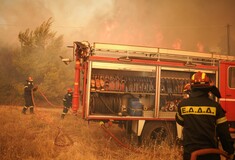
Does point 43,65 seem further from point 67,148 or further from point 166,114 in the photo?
point 166,114

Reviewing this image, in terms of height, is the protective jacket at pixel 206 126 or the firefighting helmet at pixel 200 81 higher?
the firefighting helmet at pixel 200 81

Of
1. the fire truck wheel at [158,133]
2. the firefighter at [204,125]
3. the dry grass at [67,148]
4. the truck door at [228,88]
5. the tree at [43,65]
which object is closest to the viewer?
the firefighter at [204,125]

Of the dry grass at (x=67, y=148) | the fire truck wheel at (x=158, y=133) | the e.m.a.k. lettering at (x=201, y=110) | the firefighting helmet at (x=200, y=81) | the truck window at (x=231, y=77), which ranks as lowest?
the dry grass at (x=67, y=148)

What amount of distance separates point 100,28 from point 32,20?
32.8 ft

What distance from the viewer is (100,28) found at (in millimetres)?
32625

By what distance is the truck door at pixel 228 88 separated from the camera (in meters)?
6.25

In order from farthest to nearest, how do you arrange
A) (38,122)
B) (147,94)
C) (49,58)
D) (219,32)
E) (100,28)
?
1. (219,32)
2. (100,28)
3. (49,58)
4. (38,122)
5. (147,94)

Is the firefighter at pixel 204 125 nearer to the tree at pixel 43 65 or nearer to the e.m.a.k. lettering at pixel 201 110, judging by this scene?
the e.m.a.k. lettering at pixel 201 110

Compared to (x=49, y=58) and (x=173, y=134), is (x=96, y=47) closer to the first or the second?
(x=173, y=134)

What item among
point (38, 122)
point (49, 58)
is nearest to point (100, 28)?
point (49, 58)

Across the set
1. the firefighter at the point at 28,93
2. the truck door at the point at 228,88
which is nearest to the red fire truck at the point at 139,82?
the truck door at the point at 228,88

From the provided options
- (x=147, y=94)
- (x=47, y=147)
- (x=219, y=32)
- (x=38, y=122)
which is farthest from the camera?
(x=219, y=32)

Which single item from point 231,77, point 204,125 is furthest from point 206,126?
point 231,77

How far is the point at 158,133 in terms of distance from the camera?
19.2ft
